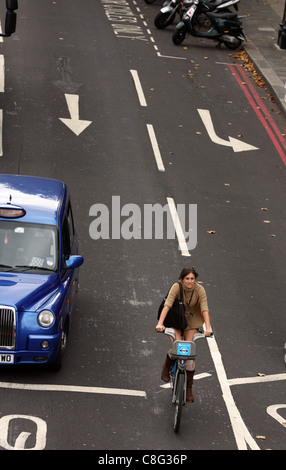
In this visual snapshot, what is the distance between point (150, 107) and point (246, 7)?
12.8 m

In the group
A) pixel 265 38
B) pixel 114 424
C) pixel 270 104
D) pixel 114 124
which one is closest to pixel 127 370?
pixel 114 424

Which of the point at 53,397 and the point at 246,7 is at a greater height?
the point at 53,397

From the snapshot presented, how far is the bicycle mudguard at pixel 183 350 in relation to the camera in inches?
428

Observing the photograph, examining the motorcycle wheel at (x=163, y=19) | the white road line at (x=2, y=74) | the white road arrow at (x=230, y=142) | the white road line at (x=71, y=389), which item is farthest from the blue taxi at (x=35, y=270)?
the motorcycle wheel at (x=163, y=19)

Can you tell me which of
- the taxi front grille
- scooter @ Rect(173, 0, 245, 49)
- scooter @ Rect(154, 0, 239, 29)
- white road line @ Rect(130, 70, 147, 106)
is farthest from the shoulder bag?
scooter @ Rect(154, 0, 239, 29)

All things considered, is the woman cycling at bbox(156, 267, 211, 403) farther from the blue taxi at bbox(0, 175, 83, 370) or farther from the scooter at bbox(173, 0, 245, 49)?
the scooter at bbox(173, 0, 245, 49)

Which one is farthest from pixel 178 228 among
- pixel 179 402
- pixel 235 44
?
pixel 235 44

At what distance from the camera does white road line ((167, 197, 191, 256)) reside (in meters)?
17.0

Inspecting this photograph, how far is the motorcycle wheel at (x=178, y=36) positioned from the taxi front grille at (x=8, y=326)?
19773 mm

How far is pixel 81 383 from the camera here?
39.2 feet

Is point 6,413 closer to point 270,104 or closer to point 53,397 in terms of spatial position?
point 53,397

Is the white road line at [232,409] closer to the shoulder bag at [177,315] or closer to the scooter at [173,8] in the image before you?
the shoulder bag at [177,315]
